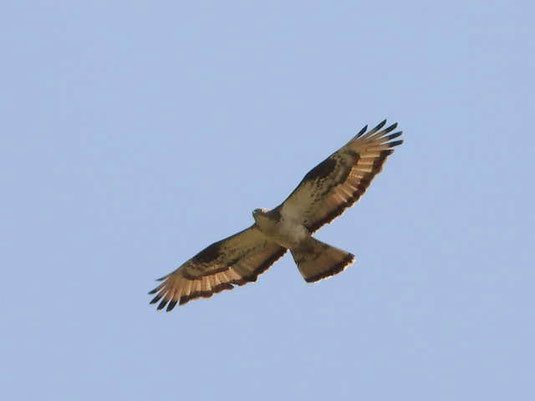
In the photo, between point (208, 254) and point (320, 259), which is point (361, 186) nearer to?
point (320, 259)

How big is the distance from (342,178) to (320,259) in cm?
113

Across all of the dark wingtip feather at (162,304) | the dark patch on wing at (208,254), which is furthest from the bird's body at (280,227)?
the dark wingtip feather at (162,304)

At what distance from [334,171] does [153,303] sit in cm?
333

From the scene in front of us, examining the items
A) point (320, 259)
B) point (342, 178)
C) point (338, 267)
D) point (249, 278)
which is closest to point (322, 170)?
point (342, 178)

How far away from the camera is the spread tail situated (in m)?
17.1

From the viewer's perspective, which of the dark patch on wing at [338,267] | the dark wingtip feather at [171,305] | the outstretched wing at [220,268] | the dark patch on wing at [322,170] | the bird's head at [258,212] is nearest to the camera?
the bird's head at [258,212]

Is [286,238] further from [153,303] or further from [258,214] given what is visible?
[153,303]

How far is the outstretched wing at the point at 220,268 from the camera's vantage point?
17744mm

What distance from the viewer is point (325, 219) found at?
17219 mm

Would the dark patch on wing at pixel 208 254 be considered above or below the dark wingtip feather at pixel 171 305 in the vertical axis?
above

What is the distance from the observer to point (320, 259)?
17141 millimetres

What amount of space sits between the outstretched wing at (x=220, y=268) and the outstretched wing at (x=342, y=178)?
2.59 feet

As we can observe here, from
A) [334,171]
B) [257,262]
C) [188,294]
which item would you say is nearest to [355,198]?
[334,171]

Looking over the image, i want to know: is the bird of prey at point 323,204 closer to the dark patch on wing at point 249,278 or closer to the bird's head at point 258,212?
the bird's head at point 258,212
